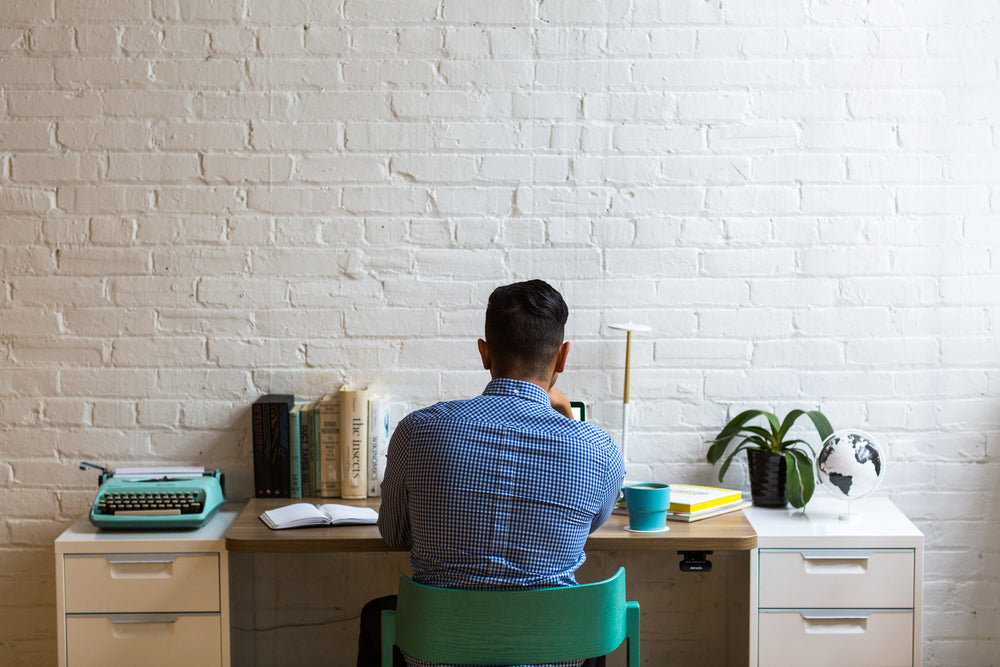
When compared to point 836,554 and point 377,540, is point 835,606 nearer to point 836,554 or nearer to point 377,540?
point 836,554

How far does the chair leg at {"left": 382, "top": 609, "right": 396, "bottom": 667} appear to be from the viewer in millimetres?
1772

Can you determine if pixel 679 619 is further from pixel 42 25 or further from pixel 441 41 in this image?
pixel 42 25

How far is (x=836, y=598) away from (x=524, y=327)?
1.12 m

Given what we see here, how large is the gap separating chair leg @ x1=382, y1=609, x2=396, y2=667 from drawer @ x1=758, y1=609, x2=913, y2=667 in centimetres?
99

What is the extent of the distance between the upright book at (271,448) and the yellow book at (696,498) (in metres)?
1.06

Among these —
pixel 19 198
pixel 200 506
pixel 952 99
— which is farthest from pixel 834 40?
pixel 19 198

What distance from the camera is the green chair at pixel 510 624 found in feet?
5.28

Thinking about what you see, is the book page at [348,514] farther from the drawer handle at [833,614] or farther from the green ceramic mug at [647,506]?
the drawer handle at [833,614]

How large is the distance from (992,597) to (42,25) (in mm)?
3231

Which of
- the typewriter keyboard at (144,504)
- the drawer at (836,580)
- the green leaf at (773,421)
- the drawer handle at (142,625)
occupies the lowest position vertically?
the drawer handle at (142,625)

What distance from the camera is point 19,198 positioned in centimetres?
262

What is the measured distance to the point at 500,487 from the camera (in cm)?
166

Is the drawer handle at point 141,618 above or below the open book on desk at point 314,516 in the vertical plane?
below

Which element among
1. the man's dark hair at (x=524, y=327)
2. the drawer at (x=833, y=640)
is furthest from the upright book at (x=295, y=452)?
the drawer at (x=833, y=640)
